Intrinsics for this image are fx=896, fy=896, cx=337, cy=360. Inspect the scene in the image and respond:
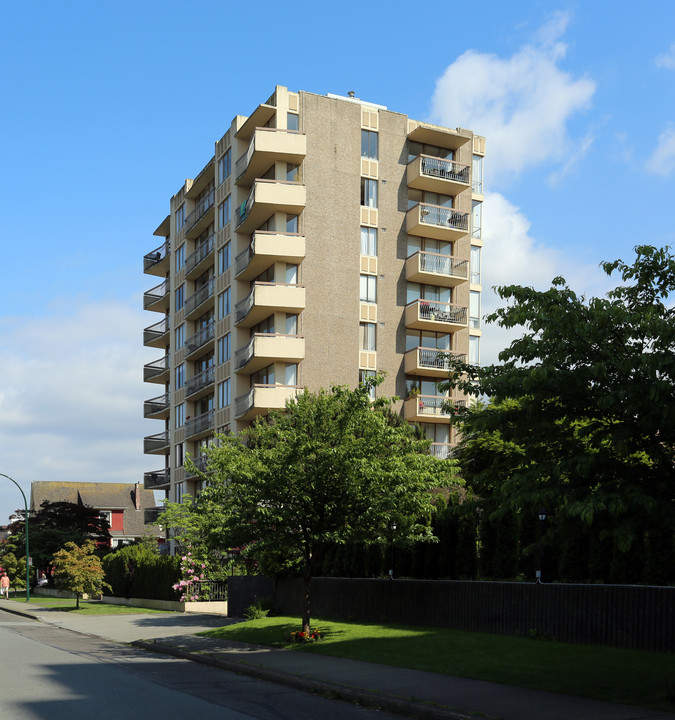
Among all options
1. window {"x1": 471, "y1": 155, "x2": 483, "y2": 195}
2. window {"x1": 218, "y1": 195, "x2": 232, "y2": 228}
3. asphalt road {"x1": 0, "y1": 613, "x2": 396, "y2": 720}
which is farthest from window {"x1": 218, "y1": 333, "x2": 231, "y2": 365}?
asphalt road {"x1": 0, "y1": 613, "x2": 396, "y2": 720}

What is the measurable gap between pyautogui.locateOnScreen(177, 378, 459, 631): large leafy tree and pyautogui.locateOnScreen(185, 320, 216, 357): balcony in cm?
3032

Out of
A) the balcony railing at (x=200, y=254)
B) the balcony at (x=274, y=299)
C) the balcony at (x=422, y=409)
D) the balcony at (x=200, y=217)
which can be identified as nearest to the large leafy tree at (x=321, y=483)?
the balcony at (x=274, y=299)

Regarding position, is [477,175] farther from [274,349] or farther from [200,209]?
[274,349]

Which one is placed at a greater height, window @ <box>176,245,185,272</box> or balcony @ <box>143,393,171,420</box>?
window @ <box>176,245,185,272</box>

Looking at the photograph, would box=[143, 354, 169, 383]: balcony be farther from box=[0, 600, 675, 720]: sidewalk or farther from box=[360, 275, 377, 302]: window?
box=[0, 600, 675, 720]: sidewalk

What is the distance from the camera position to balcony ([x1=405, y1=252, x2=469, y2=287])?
46812 millimetres

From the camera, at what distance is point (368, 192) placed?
1847 inches

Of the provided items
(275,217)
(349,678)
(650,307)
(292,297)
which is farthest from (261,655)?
(275,217)

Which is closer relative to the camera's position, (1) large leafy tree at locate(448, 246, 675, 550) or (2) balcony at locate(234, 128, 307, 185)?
(1) large leafy tree at locate(448, 246, 675, 550)

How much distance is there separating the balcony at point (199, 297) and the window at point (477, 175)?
16.3m

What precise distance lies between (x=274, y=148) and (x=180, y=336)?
57.6 feet

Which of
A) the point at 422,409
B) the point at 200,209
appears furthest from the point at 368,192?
the point at 200,209

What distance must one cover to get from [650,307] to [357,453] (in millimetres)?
9860

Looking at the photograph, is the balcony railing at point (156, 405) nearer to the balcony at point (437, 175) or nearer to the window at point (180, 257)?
the window at point (180, 257)
